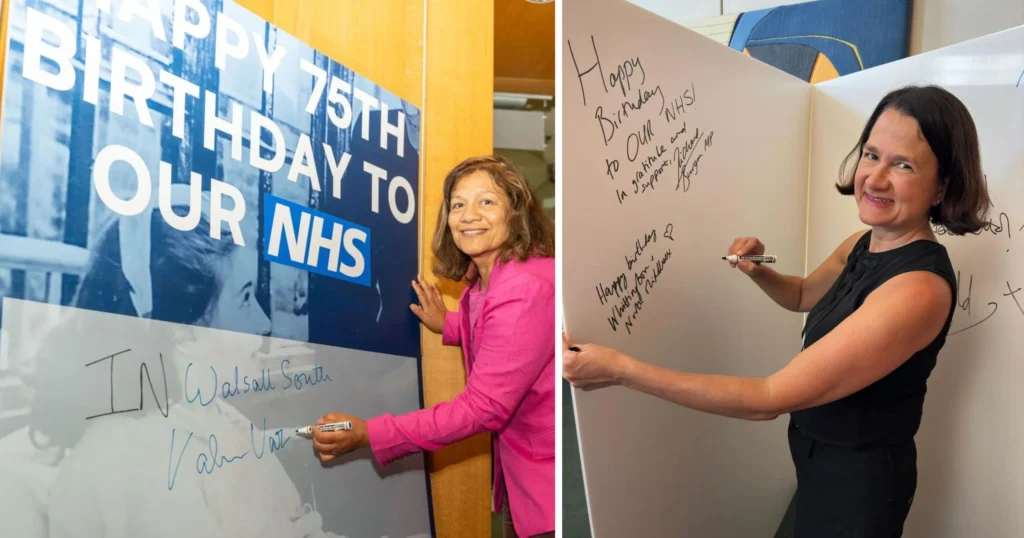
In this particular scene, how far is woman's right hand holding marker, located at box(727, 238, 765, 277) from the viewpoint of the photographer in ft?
4.79

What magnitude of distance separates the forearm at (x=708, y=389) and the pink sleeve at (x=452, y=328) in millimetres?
665

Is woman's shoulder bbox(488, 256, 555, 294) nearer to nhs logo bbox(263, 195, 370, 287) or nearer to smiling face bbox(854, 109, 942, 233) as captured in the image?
nhs logo bbox(263, 195, 370, 287)

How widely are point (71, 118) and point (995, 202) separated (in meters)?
1.58

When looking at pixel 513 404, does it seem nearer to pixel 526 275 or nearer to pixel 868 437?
pixel 526 275

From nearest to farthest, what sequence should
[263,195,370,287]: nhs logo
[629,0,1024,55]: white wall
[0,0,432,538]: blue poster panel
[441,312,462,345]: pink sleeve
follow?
[0,0,432,538]: blue poster panel
[263,195,370,287]: nhs logo
[441,312,462,345]: pink sleeve
[629,0,1024,55]: white wall

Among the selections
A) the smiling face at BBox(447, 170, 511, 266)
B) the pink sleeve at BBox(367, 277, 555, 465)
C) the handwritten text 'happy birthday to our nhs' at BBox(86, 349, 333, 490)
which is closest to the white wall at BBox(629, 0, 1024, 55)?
the smiling face at BBox(447, 170, 511, 266)

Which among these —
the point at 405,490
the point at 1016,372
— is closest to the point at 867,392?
the point at 1016,372

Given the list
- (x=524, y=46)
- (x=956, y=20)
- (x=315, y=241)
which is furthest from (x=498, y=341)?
(x=956, y=20)

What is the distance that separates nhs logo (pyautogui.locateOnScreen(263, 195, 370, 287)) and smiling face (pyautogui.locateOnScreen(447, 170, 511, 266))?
0.67 ft

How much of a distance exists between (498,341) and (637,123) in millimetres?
468

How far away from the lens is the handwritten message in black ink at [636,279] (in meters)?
1.21

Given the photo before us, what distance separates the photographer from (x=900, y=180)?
117cm
